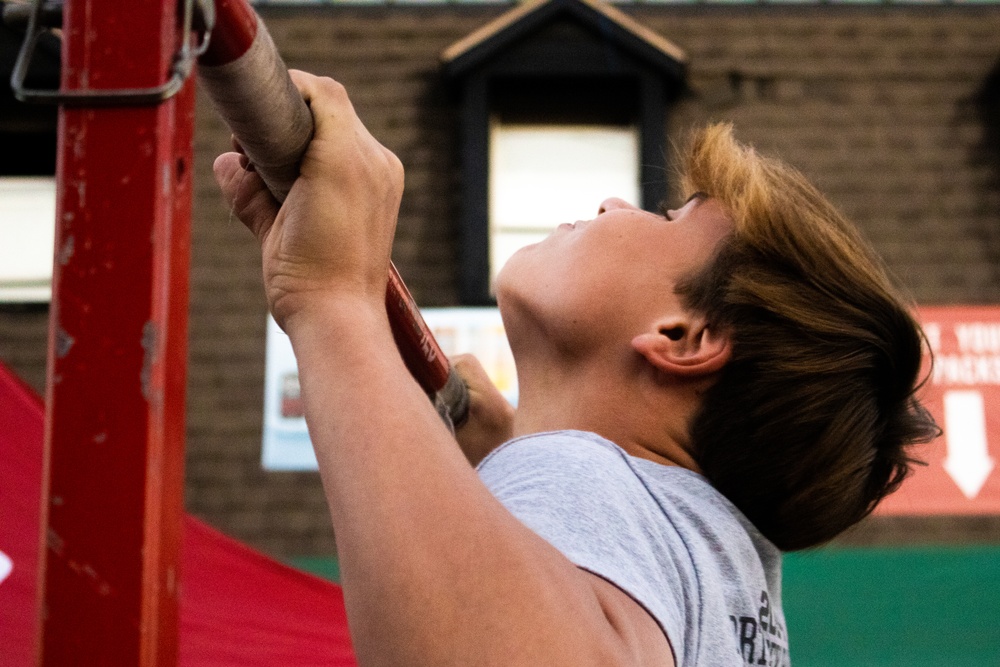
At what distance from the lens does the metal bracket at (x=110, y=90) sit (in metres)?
0.65

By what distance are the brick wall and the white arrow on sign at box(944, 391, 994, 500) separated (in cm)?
81

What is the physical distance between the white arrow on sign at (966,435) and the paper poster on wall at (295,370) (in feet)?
6.31

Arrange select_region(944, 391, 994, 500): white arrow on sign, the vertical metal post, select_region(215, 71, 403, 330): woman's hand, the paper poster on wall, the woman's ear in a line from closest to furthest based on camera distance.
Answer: the vertical metal post → select_region(215, 71, 403, 330): woman's hand → the woman's ear → select_region(944, 391, 994, 500): white arrow on sign → the paper poster on wall

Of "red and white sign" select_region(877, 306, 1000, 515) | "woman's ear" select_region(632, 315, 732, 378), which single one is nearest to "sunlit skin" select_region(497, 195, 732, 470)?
"woman's ear" select_region(632, 315, 732, 378)

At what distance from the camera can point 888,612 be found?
178 inches

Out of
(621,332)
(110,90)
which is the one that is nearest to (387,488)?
(110,90)

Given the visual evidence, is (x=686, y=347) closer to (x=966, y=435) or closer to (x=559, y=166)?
(x=966, y=435)

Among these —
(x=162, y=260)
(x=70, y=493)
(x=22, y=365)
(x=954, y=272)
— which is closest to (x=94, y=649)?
(x=70, y=493)

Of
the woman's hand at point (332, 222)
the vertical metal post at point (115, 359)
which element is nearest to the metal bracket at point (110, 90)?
the vertical metal post at point (115, 359)

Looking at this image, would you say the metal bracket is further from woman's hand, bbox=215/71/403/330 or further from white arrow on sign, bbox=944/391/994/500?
white arrow on sign, bbox=944/391/994/500

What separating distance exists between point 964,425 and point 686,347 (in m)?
3.82

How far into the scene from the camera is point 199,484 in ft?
16.7

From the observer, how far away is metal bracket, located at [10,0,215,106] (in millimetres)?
646

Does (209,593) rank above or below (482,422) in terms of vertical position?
below
